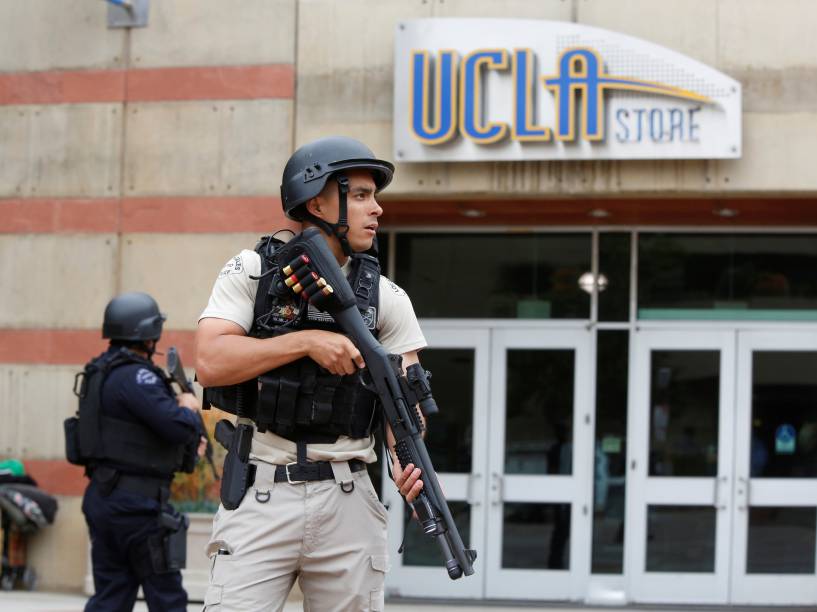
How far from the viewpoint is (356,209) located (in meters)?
4.05

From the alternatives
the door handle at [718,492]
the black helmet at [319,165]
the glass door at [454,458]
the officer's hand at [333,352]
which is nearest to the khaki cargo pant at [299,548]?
the officer's hand at [333,352]

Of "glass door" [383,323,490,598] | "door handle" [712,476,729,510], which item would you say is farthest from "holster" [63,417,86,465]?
"door handle" [712,476,729,510]

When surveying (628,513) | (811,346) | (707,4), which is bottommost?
(628,513)

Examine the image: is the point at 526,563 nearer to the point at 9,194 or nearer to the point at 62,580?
the point at 62,580

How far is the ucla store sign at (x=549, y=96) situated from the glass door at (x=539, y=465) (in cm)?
194

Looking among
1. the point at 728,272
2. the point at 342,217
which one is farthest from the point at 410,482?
the point at 728,272

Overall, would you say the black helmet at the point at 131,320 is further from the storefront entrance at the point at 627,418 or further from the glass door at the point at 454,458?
the storefront entrance at the point at 627,418

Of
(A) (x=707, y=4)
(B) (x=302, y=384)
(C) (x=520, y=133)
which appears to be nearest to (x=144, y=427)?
(B) (x=302, y=384)

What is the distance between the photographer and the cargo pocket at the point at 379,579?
159 inches

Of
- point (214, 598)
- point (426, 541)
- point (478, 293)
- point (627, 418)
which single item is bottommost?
point (426, 541)

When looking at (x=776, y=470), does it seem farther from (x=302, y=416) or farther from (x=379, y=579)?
(x=302, y=416)

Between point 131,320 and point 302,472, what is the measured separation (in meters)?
3.52

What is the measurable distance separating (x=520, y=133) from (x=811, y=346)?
3152mm

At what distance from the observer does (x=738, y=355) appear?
10.9m
